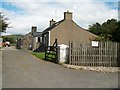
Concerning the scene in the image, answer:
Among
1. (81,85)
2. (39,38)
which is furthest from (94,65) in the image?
(39,38)

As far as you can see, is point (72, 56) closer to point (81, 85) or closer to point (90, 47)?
point (90, 47)

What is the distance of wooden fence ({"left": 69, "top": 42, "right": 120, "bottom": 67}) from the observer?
2056cm

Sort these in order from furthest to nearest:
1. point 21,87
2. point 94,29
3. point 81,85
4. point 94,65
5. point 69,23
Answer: point 94,29, point 69,23, point 94,65, point 81,85, point 21,87

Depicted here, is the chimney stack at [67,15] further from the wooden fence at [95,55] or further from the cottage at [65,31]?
the wooden fence at [95,55]

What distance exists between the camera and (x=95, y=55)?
67.7ft

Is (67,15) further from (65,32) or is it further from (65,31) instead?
(65,32)

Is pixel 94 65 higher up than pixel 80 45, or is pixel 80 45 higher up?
pixel 80 45

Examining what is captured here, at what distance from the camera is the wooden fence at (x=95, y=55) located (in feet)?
67.5

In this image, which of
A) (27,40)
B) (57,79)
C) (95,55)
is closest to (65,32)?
(95,55)

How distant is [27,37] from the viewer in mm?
87188

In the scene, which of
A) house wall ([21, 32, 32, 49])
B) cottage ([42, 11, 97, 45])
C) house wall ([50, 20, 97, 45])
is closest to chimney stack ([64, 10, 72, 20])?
cottage ([42, 11, 97, 45])

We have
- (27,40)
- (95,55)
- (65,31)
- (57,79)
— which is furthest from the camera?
(27,40)

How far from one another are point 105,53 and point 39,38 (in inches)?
1672

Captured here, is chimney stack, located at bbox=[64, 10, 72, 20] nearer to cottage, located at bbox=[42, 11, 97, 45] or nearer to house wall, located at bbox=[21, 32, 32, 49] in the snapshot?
cottage, located at bbox=[42, 11, 97, 45]
